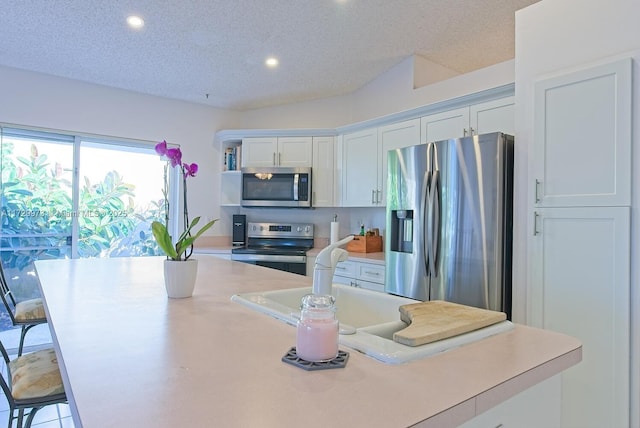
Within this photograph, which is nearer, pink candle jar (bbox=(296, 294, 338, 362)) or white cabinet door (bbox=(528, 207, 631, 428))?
pink candle jar (bbox=(296, 294, 338, 362))

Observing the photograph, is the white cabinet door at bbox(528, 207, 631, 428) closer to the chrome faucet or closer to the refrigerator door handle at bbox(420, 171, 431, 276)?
the refrigerator door handle at bbox(420, 171, 431, 276)

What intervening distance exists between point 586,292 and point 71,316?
202 cm

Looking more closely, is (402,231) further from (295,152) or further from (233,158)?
(233,158)

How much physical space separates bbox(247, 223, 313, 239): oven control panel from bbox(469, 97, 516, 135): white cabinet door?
223 cm

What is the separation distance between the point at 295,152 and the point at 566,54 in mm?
2744

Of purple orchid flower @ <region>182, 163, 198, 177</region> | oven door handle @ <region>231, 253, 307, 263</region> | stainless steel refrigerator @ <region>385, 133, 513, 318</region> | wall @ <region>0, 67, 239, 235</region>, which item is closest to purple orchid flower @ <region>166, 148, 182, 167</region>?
purple orchid flower @ <region>182, 163, 198, 177</region>

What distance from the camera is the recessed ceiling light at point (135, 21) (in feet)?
8.47

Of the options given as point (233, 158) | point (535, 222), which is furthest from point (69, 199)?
point (535, 222)

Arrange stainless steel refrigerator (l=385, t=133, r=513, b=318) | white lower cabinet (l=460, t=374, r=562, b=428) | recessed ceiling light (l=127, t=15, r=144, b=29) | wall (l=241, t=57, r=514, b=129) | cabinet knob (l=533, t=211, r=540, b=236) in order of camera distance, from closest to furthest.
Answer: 1. white lower cabinet (l=460, t=374, r=562, b=428)
2. cabinet knob (l=533, t=211, r=540, b=236)
3. stainless steel refrigerator (l=385, t=133, r=513, b=318)
4. recessed ceiling light (l=127, t=15, r=144, b=29)
5. wall (l=241, t=57, r=514, b=129)

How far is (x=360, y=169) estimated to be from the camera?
3.71 metres

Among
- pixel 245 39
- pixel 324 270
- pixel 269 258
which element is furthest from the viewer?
pixel 269 258

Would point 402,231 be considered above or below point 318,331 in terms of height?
above

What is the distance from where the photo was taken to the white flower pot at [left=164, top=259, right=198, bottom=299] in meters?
1.38

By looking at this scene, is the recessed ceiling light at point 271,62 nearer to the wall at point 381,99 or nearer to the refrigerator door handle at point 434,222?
the wall at point 381,99
